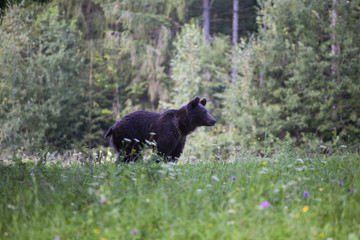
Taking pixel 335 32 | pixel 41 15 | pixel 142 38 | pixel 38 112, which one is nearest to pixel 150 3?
pixel 142 38

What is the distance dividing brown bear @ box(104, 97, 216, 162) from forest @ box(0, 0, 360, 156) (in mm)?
9043

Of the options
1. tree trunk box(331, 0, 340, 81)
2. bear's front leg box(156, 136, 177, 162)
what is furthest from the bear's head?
tree trunk box(331, 0, 340, 81)

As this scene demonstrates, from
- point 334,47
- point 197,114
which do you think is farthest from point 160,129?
point 334,47

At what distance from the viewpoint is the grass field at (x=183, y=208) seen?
3650 mm

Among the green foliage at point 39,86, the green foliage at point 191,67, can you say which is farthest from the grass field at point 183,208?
the green foliage at point 191,67

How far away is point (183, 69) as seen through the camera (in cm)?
2655

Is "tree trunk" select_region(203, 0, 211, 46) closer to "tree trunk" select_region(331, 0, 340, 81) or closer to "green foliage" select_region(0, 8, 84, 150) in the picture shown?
"green foliage" select_region(0, 8, 84, 150)

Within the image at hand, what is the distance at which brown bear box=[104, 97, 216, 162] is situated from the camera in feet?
27.4

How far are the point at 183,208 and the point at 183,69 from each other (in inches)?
902

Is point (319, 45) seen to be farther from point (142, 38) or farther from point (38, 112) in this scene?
point (38, 112)

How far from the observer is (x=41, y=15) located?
28984mm

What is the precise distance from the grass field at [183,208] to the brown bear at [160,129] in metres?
3.08

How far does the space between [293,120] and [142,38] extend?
13763 millimetres

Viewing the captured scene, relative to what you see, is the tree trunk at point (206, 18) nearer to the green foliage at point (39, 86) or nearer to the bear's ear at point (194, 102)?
the green foliage at point (39, 86)
